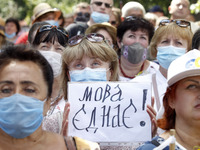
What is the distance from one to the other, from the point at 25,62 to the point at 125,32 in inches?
125

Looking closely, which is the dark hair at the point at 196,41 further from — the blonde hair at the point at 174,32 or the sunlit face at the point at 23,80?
the sunlit face at the point at 23,80

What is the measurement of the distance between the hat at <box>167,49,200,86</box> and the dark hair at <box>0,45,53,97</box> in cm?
103

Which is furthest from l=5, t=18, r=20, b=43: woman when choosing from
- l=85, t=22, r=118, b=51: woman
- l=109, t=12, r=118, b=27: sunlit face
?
l=85, t=22, r=118, b=51: woman

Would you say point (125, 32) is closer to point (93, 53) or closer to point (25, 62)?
point (93, 53)

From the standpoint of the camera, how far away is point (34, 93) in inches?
142

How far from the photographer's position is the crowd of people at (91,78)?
352 centimetres

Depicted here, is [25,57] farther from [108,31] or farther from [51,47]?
[108,31]

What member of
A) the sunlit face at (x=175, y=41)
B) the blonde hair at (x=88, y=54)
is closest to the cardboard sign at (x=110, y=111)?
the blonde hair at (x=88, y=54)

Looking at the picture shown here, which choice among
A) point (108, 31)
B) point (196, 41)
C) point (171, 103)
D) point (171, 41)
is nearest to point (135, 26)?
point (108, 31)

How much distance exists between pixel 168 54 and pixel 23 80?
2950 millimetres

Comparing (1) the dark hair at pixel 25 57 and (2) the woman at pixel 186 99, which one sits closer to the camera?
(2) the woman at pixel 186 99

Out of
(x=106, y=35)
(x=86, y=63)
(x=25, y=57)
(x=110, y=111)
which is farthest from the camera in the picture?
(x=106, y=35)

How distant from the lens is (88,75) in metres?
4.73

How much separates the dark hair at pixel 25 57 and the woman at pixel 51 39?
1.79 meters
